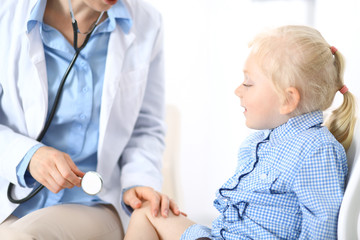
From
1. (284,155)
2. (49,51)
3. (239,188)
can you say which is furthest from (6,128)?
(284,155)

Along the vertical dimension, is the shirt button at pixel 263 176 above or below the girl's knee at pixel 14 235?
above

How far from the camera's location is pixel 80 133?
4.86 ft

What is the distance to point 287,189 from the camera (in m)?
1.12

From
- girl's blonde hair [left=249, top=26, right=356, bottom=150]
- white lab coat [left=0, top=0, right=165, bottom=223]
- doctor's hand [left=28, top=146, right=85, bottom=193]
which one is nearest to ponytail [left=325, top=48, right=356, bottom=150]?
girl's blonde hair [left=249, top=26, right=356, bottom=150]

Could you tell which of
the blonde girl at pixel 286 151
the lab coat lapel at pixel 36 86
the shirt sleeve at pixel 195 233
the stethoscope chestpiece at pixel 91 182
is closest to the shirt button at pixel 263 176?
the blonde girl at pixel 286 151

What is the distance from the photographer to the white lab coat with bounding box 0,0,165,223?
4.56ft

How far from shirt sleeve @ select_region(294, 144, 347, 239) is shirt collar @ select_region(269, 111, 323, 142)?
0.33 feet

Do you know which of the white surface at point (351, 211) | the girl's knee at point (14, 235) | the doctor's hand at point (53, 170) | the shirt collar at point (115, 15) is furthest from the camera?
the shirt collar at point (115, 15)

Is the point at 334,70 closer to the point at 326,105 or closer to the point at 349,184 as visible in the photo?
the point at 326,105

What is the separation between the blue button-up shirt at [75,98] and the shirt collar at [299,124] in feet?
1.96

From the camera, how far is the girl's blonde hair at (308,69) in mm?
1185

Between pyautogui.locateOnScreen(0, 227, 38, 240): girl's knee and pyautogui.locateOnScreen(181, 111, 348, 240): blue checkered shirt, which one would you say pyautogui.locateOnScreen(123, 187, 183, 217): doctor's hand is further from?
pyautogui.locateOnScreen(0, 227, 38, 240): girl's knee

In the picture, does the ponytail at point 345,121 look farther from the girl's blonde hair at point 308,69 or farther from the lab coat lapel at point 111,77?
the lab coat lapel at point 111,77

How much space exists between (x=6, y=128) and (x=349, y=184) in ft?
3.14
